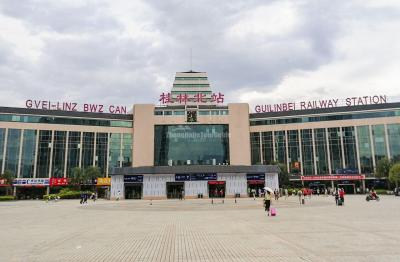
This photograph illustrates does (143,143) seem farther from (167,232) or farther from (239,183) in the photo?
(167,232)

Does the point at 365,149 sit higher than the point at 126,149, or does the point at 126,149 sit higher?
the point at 126,149

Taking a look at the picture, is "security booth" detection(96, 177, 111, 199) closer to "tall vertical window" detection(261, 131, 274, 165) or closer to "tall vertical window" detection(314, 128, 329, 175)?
"tall vertical window" detection(261, 131, 274, 165)

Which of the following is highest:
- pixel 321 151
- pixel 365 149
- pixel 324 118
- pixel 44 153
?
pixel 324 118

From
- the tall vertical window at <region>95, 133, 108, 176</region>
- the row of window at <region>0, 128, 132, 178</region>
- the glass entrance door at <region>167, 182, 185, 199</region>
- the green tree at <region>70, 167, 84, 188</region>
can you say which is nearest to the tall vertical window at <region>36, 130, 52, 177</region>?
the row of window at <region>0, 128, 132, 178</region>

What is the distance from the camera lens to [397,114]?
88562 millimetres

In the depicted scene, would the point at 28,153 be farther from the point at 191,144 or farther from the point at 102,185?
the point at 191,144

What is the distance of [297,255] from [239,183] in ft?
195

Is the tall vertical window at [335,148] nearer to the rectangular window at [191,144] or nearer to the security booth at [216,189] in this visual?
the rectangular window at [191,144]

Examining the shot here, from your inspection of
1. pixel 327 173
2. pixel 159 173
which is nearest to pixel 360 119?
pixel 327 173

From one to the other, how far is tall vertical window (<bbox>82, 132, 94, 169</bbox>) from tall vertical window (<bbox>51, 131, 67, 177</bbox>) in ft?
16.4

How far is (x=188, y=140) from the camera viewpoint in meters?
87.0

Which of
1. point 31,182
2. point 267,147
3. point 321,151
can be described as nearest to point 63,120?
point 31,182

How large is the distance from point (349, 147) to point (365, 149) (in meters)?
3.90

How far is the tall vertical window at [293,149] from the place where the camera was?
94625 mm
